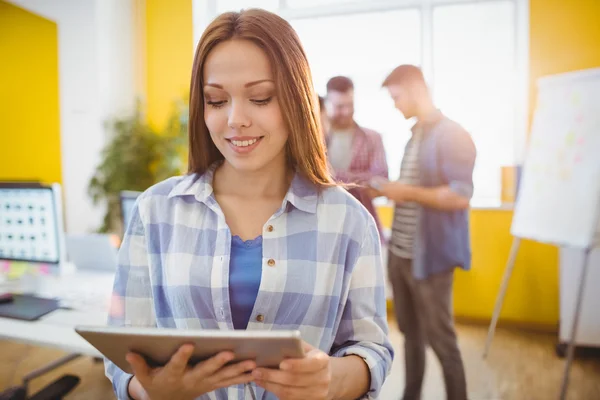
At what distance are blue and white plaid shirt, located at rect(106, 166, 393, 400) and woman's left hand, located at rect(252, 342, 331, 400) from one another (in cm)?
15

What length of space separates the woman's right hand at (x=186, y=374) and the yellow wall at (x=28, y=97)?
4.07 m

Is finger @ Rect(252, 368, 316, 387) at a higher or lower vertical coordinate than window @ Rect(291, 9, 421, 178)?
lower

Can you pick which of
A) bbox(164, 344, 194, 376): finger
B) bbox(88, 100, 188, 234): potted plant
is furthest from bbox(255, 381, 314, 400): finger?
bbox(88, 100, 188, 234): potted plant

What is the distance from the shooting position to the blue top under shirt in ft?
2.79

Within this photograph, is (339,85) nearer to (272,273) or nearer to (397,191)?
(397,191)

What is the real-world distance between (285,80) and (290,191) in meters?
0.21

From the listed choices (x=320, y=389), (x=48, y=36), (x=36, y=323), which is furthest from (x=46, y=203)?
(x=48, y=36)

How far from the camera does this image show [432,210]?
1896mm

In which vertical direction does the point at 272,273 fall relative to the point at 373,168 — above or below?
below

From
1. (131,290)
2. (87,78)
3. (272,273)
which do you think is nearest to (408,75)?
(272,273)

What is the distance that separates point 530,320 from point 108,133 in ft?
12.1

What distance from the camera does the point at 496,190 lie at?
138 inches

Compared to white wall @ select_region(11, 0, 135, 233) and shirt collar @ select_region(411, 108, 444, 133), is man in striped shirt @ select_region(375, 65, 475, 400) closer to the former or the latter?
shirt collar @ select_region(411, 108, 444, 133)

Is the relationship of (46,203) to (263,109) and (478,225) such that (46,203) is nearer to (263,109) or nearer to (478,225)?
(263,109)
